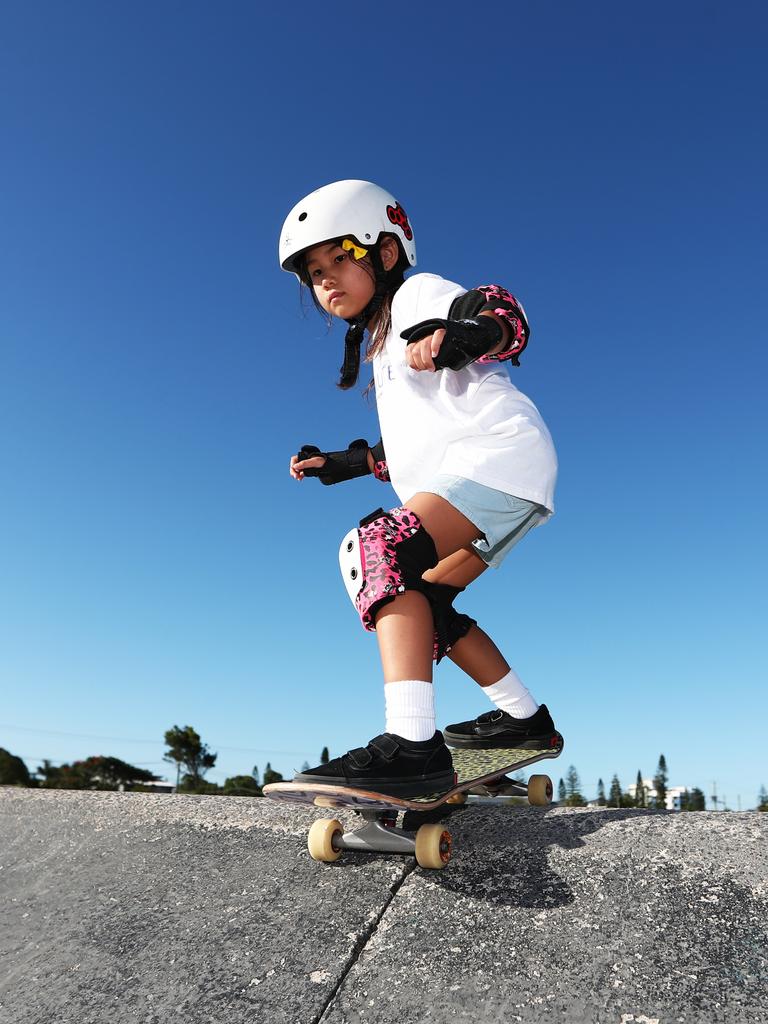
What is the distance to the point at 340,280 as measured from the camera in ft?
11.8

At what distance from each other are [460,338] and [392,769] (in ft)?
Result: 5.03

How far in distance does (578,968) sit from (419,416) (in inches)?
80.7

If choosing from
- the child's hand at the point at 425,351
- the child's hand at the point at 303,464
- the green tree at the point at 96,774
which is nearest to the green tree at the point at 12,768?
the green tree at the point at 96,774

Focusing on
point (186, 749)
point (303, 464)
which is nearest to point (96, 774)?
point (186, 749)

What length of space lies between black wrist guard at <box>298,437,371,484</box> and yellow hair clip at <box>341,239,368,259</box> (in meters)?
0.98

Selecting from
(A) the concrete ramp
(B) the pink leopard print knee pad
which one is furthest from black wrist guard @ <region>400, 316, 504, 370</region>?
(A) the concrete ramp

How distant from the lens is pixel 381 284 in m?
3.69

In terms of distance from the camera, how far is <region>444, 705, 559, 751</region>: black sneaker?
3.87m

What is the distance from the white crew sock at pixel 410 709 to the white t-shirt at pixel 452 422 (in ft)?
2.72

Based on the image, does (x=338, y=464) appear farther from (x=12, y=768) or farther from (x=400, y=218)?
(x=12, y=768)

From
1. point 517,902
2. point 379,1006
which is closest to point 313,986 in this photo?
point 379,1006

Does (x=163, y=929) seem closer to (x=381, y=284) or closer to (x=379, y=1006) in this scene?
(x=379, y=1006)

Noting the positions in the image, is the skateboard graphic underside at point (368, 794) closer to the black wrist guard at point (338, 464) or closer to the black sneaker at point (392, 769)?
the black sneaker at point (392, 769)

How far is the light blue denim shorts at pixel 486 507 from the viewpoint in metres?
3.09
